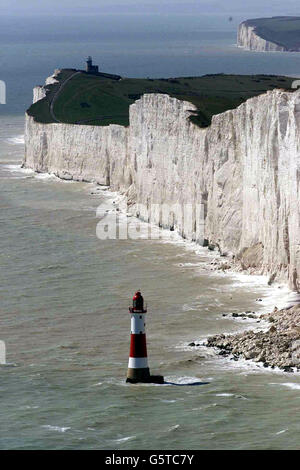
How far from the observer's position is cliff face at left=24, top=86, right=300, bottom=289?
55.0 metres

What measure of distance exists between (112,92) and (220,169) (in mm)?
49184

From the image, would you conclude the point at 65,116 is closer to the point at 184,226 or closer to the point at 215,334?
the point at 184,226

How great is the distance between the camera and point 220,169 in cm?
6575

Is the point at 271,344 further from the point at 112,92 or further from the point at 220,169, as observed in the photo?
the point at 112,92

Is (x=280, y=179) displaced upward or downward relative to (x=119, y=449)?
upward

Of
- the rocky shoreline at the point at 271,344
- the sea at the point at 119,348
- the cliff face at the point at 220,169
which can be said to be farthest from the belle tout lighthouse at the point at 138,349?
the cliff face at the point at 220,169

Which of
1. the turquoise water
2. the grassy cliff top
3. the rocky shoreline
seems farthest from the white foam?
the rocky shoreline

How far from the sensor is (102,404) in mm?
39969

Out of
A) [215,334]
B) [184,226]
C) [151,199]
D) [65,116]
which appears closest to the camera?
[215,334]

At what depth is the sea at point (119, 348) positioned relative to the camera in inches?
1474

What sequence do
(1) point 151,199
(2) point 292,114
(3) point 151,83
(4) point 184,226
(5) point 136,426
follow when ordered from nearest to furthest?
1. (5) point 136,426
2. (2) point 292,114
3. (4) point 184,226
4. (1) point 151,199
5. (3) point 151,83

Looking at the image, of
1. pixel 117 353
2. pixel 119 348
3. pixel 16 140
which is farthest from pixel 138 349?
pixel 16 140
